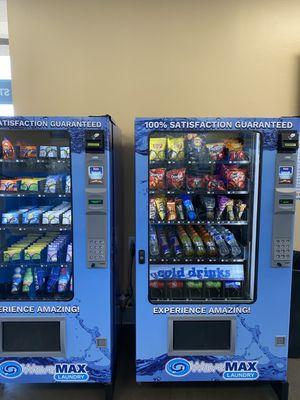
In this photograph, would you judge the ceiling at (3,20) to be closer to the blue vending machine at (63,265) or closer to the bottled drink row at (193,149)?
the blue vending machine at (63,265)

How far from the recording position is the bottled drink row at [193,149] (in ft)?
7.16

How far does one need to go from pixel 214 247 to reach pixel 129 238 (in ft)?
2.92

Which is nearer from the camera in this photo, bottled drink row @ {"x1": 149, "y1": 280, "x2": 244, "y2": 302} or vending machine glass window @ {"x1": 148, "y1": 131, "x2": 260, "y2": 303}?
vending machine glass window @ {"x1": 148, "y1": 131, "x2": 260, "y2": 303}

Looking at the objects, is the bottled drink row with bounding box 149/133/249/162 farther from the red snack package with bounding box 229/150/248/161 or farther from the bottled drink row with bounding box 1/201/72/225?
the bottled drink row with bounding box 1/201/72/225

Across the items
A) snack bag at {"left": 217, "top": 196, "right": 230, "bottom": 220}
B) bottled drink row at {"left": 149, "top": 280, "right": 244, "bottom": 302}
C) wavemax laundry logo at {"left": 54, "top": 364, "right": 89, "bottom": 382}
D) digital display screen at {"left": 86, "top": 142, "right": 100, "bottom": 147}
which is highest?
digital display screen at {"left": 86, "top": 142, "right": 100, "bottom": 147}

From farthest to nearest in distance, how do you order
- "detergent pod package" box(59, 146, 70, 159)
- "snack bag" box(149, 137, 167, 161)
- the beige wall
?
1. the beige wall
2. "snack bag" box(149, 137, 167, 161)
3. "detergent pod package" box(59, 146, 70, 159)

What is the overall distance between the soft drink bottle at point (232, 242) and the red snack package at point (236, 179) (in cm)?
36

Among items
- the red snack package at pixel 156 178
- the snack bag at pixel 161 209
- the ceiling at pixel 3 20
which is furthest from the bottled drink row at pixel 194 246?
the ceiling at pixel 3 20

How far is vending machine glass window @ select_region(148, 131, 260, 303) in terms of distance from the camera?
7.07 ft

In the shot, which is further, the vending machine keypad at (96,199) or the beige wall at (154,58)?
the beige wall at (154,58)

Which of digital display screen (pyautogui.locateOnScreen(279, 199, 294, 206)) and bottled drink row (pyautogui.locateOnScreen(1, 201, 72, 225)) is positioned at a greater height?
digital display screen (pyautogui.locateOnScreen(279, 199, 294, 206))

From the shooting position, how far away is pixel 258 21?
2.75 metres

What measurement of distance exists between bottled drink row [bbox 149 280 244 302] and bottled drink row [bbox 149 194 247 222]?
0.45 m

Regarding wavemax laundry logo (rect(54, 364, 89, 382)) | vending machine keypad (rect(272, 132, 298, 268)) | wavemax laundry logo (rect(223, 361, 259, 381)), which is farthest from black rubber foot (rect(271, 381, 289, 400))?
wavemax laundry logo (rect(54, 364, 89, 382))
